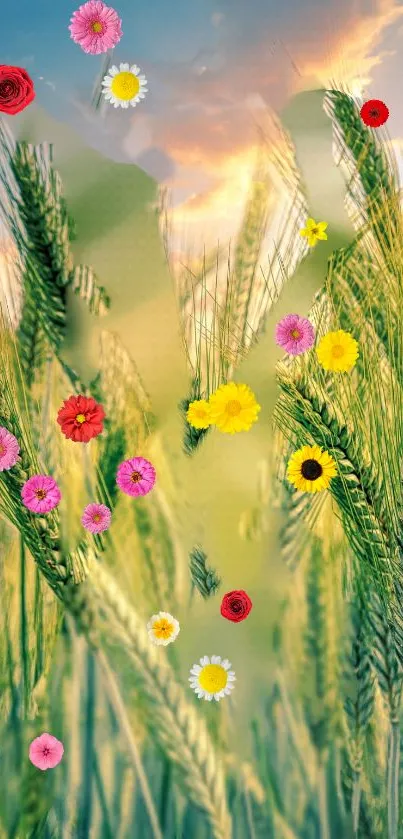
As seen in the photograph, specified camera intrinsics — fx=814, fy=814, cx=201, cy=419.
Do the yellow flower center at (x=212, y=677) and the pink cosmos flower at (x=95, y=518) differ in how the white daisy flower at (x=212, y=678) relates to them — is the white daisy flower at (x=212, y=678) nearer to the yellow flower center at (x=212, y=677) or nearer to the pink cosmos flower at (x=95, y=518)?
the yellow flower center at (x=212, y=677)

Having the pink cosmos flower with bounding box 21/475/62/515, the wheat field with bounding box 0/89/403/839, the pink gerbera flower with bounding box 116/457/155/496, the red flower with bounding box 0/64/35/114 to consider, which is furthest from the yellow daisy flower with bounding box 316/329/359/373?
the red flower with bounding box 0/64/35/114

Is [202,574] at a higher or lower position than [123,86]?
lower

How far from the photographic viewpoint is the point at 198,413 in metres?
0.98

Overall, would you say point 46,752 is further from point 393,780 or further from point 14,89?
point 14,89

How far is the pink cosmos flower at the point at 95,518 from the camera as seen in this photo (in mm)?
973

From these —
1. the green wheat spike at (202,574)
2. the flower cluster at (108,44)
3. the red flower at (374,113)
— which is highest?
the flower cluster at (108,44)

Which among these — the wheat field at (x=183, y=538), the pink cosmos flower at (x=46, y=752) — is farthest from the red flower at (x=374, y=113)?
the pink cosmos flower at (x=46, y=752)

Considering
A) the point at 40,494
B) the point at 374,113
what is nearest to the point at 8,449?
the point at 40,494

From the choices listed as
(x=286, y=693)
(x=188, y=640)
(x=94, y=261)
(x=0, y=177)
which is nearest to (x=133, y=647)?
(x=188, y=640)

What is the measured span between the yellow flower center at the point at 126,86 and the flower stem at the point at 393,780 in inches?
32.6

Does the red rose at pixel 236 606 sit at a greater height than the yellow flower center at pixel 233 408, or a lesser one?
lesser

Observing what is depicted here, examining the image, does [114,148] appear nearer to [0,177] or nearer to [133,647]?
[0,177]

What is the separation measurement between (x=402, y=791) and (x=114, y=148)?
0.86 meters

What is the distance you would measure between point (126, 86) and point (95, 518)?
1.72 feet
